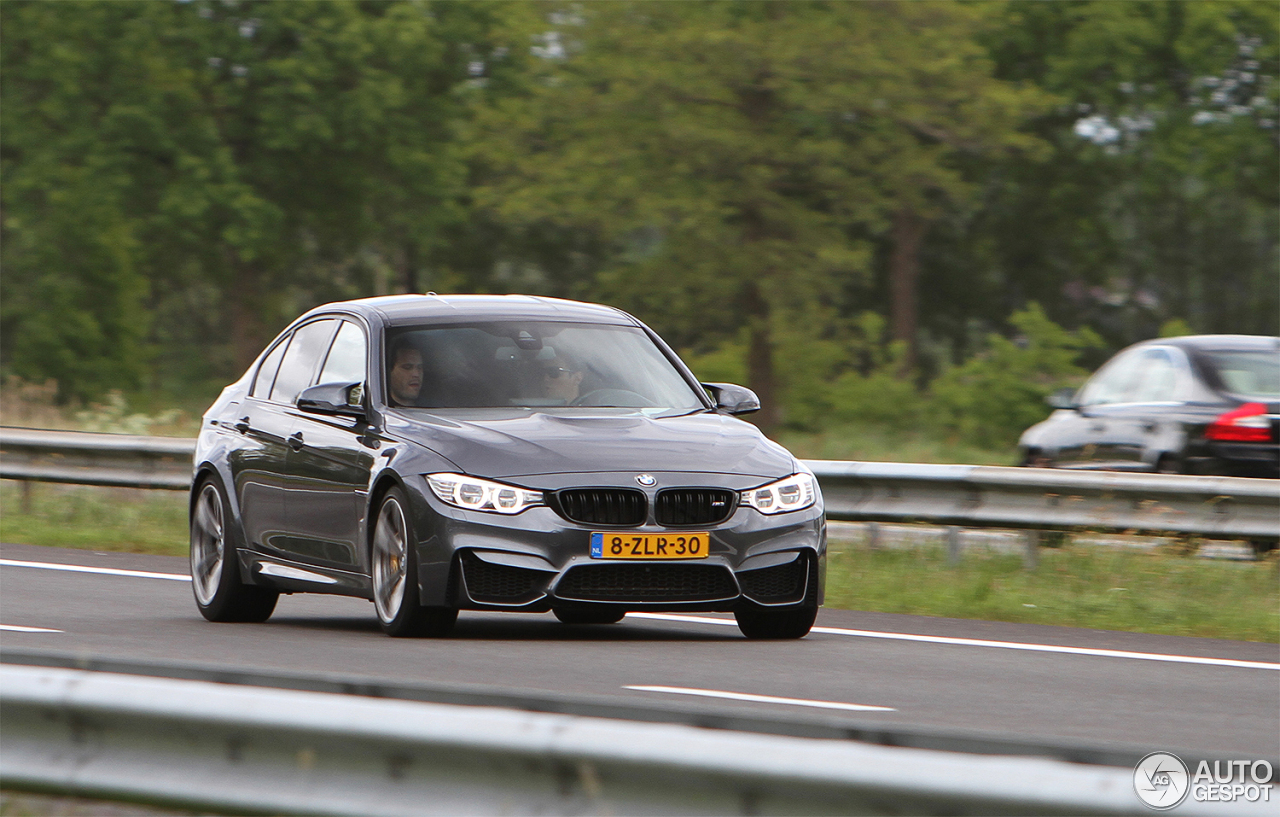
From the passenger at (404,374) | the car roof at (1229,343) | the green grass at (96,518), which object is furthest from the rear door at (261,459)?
the car roof at (1229,343)

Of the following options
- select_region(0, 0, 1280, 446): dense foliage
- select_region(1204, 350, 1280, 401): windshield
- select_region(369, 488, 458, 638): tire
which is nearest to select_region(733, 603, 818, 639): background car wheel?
select_region(369, 488, 458, 638): tire

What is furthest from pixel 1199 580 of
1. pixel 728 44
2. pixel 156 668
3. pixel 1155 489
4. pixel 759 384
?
pixel 759 384

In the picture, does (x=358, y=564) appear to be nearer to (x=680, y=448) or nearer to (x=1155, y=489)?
(x=680, y=448)

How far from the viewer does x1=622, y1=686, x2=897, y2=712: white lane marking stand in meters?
7.22

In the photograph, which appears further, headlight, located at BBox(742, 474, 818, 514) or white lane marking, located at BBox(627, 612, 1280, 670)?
white lane marking, located at BBox(627, 612, 1280, 670)

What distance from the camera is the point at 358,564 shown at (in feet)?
30.7

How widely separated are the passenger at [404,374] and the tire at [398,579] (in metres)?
0.63

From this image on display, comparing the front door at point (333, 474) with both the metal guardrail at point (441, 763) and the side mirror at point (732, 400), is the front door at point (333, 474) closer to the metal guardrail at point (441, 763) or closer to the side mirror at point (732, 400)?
the side mirror at point (732, 400)

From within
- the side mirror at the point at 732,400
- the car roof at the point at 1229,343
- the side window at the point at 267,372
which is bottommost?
the car roof at the point at 1229,343

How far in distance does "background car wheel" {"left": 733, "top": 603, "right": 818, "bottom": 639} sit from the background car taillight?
4.89m

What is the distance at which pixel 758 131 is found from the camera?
3472 centimetres

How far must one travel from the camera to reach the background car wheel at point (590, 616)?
8797 mm

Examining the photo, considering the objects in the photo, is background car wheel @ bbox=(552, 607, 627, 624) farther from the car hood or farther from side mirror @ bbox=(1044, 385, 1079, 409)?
side mirror @ bbox=(1044, 385, 1079, 409)

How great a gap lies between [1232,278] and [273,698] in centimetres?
5769
